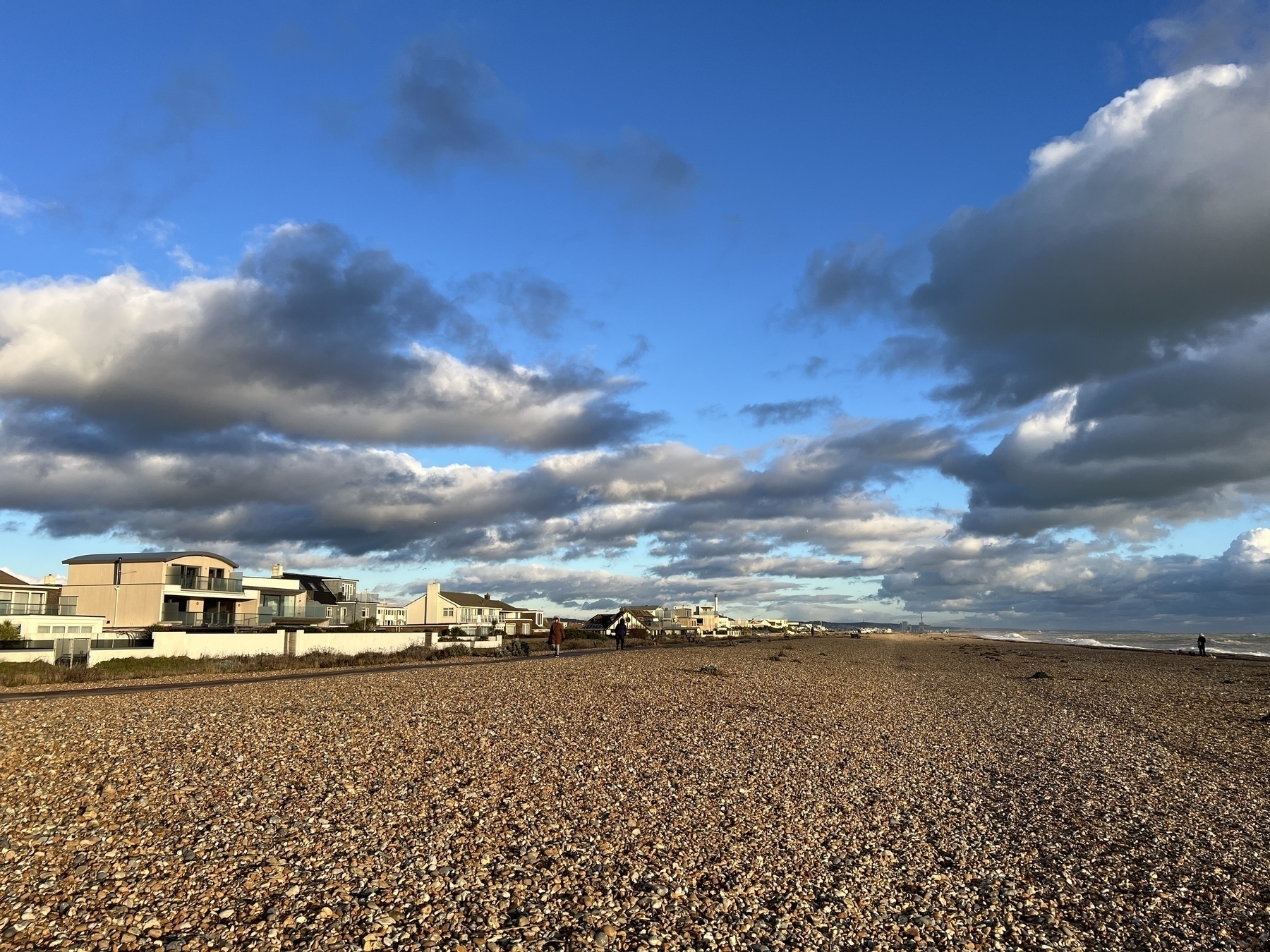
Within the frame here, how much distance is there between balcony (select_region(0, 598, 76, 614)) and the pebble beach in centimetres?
2755

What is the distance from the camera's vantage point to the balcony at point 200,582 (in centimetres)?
5328

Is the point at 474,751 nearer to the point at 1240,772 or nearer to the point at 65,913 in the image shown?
the point at 65,913

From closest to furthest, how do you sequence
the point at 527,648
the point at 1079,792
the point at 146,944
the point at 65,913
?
the point at 146,944
the point at 65,913
the point at 1079,792
the point at 527,648

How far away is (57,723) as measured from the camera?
16.1 m

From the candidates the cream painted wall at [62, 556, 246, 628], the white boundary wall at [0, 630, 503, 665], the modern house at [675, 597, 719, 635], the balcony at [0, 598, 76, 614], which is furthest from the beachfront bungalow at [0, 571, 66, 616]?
the modern house at [675, 597, 719, 635]

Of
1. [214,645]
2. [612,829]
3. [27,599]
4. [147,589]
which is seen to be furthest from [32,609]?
[612,829]

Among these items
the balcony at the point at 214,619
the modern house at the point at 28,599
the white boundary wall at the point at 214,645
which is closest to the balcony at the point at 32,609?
the modern house at the point at 28,599

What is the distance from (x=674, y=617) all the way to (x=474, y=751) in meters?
136

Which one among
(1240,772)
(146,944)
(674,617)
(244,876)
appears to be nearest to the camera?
(146,944)

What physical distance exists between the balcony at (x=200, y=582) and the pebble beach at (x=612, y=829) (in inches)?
1454

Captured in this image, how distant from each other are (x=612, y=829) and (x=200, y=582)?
53.8 meters

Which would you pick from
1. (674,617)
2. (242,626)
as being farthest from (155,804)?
(674,617)

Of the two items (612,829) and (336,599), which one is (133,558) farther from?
(612,829)

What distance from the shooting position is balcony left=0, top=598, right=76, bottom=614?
136 ft
